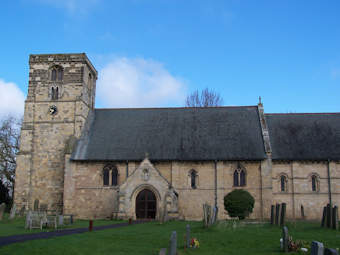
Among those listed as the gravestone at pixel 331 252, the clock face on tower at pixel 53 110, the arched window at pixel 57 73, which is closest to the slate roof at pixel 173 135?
the clock face on tower at pixel 53 110

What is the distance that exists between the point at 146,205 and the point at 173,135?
7.62 meters

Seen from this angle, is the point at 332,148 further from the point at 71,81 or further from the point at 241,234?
the point at 71,81

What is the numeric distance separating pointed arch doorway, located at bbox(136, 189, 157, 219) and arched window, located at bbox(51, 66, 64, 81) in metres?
15.5

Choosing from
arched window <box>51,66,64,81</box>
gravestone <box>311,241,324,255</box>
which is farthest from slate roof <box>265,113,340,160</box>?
gravestone <box>311,241,324,255</box>

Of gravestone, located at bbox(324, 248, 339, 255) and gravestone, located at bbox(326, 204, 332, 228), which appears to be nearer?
gravestone, located at bbox(324, 248, 339, 255)

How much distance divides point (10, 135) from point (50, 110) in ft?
52.9

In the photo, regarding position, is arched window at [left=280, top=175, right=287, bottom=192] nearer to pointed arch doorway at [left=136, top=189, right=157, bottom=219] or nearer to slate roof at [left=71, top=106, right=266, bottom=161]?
slate roof at [left=71, top=106, right=266, bottom=161]

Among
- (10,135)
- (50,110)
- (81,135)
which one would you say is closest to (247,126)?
(81,135)

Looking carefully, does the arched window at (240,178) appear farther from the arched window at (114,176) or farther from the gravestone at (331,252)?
the gravestone at (331,252)

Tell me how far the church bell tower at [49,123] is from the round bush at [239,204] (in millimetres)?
16412

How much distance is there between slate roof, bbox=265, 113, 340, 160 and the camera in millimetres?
35656

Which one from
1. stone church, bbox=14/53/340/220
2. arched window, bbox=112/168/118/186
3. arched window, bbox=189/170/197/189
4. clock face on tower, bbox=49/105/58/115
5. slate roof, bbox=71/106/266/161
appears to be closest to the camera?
stone church, bbox=14/53/340/220

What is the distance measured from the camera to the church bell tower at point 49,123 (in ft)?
123

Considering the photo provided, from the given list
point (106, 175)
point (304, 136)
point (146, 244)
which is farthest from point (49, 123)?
point (146, 244)
